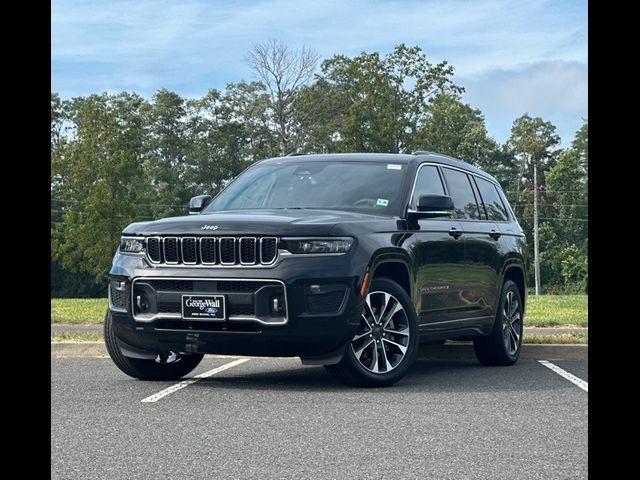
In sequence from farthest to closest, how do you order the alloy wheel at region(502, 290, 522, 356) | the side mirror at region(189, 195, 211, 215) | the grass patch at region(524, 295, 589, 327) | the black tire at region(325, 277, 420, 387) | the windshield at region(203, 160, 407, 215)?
the grass patch at region(524, 295, 589, 327), the alloy wheel at region(502, 290, 522, 356), the side mirror at region(189, 195, 211, 215), the windshield at region(203, 160, 407, 215), the black tire at region(325, 277, 420, 387)

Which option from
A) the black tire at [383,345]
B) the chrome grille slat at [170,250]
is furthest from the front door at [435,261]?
the chrome grille slat at [170,250]

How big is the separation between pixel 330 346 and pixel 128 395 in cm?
162

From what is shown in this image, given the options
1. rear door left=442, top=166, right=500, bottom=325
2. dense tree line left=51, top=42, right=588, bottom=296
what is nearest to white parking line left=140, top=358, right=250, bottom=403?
rear door left=442, top=166, right=500, bottom=325

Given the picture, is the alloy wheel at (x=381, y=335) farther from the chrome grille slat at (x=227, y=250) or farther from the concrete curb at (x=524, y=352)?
the concrete curb at (x=524, y=352)

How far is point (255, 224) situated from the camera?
841cm

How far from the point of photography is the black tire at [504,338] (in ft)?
35.3

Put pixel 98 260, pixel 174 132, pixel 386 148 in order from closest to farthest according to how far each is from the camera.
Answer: pixel 386 148 → pixel 98 260 → pixel 174 132

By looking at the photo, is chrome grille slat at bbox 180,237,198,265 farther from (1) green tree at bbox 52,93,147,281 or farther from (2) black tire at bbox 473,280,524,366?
(1) green tree at bbox 52,93,147,281

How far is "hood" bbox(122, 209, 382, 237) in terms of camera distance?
836cm

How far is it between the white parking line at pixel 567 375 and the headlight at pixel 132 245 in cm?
379

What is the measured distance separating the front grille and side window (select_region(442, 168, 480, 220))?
2.80m
